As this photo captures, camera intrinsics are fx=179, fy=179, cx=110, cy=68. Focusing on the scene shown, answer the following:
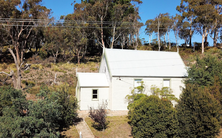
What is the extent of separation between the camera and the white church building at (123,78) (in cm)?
1908

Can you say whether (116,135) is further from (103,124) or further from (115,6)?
(115,6)

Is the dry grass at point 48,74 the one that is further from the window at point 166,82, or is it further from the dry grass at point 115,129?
the window at point 166,82

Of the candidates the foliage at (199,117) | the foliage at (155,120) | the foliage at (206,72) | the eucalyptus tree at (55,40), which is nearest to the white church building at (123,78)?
the foliage at (206,72)

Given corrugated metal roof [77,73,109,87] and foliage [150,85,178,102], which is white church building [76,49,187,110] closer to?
corrugated metal roof [77,73,109,87]

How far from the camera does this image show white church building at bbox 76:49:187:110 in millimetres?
19078

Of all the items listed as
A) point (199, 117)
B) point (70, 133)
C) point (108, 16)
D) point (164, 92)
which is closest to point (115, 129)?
point (70, 133)

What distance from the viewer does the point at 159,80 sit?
20.3 metres

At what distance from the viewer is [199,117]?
12328 millimetres

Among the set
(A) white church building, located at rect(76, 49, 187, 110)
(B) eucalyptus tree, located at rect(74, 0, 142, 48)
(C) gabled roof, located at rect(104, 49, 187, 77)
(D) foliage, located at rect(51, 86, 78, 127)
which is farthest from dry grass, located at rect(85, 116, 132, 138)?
(B) eucalyptus tree, located at rect(74, 0, 142, 48)

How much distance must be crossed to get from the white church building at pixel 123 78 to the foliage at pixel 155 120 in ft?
23.7

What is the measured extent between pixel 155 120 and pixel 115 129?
157 inches

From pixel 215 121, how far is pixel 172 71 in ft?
32.2

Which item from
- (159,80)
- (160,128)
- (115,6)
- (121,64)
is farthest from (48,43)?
(160,128)

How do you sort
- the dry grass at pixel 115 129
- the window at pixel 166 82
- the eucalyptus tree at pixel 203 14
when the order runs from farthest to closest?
1. the eucalyptus tree at pixel 203 14
2. the window at pixel 166 82
3. the dry grass at pixel 115 129
